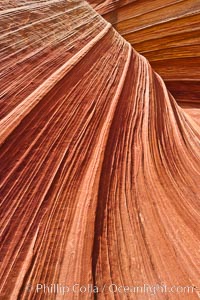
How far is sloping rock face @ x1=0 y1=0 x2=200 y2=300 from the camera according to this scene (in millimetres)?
620

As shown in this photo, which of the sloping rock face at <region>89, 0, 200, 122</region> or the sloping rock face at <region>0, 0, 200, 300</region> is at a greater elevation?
the sloping rock face at <region>89, 0, 200, 122</region>

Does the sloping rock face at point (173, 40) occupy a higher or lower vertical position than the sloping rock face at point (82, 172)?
higher

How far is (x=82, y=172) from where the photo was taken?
2.60ft

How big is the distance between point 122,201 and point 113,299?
240mm

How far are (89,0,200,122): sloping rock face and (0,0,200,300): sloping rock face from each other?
2.34 ft

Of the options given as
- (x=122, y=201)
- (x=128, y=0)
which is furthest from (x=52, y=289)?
(x=128, y=0)

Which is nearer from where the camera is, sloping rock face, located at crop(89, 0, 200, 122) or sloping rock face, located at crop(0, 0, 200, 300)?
sloping rock face, located at crop(0, 0, 200, 300)

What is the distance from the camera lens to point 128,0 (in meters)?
2.36

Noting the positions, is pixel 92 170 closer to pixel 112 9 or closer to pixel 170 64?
pixel 170 64

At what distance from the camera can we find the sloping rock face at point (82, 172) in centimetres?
62

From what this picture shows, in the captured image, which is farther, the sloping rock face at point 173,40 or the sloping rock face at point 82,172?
the sloping rock face at point 173,40

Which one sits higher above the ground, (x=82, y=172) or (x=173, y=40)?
(x=173, y=40)

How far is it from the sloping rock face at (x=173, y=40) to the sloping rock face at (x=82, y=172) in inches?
28.0

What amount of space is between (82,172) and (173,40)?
1.44 metres
